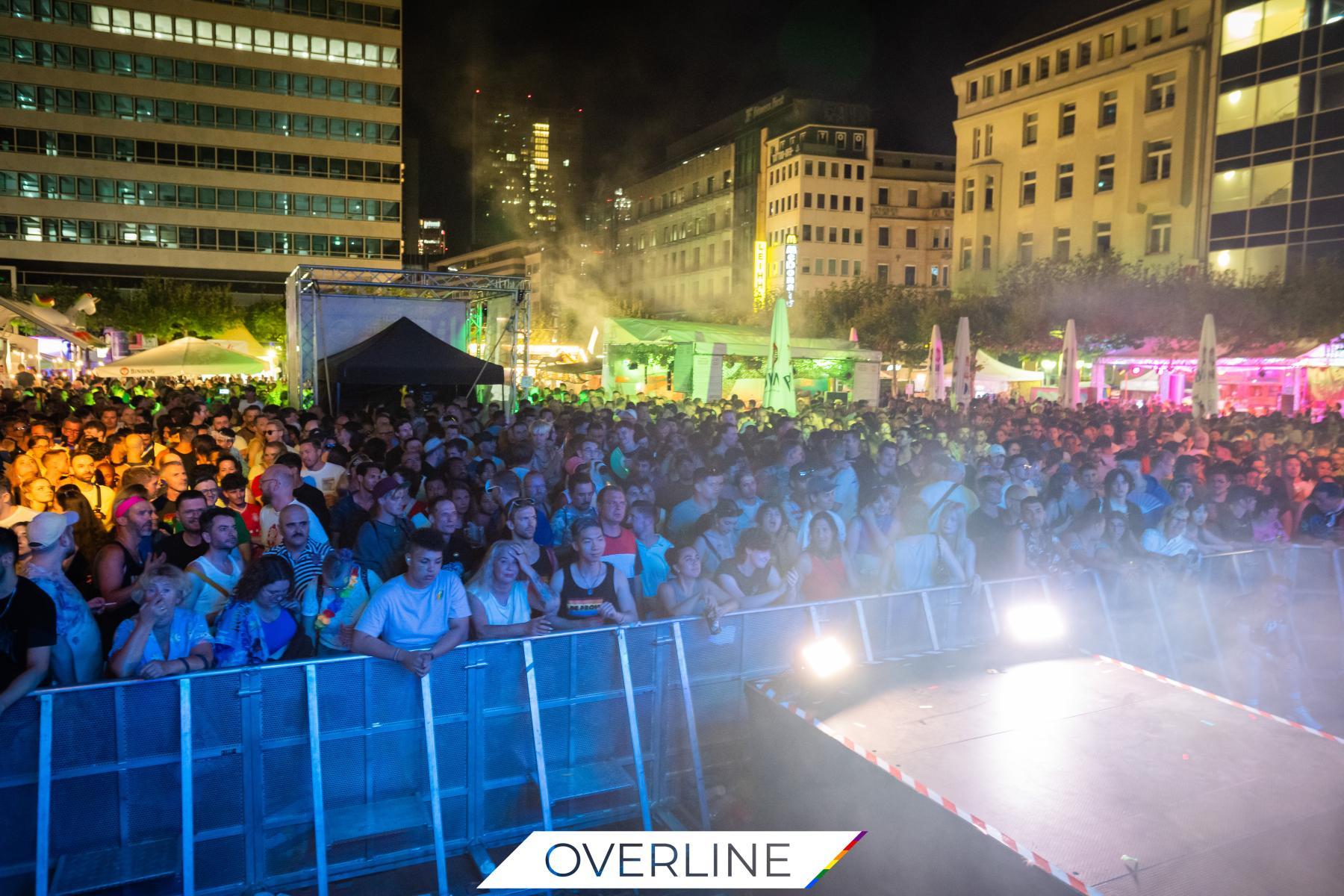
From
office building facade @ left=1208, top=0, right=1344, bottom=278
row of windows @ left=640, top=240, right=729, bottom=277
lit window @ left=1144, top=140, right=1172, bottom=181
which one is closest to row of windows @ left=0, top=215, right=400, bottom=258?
row of windows @ left=640, top=240, right=729, bottom=277

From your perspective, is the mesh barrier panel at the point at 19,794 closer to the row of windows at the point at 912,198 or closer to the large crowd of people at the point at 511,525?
the large crowd of people at the point at 511,525

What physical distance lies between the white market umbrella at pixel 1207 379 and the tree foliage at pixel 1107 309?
10.0m

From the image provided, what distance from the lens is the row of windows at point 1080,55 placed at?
3562cm

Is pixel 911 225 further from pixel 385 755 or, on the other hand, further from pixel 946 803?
pixel 385 755

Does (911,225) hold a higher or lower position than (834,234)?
higher

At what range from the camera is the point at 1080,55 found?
39.6m

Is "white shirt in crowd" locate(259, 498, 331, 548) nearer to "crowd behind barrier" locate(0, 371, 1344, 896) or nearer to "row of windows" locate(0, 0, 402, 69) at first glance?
"crowd behind barrier" locate(0, 371, 1344, 896)

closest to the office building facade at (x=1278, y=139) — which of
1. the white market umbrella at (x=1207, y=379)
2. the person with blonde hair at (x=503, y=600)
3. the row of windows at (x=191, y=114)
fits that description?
the white market umbrella at (x=1207, y=379)

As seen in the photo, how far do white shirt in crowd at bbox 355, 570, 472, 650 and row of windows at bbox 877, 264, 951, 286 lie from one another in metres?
65.0

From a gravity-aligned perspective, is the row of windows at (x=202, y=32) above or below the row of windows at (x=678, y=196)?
above

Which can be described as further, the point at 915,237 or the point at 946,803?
the point at 915,237

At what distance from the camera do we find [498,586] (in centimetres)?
473

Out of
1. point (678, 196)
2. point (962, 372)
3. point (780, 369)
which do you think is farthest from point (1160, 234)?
point (678, 196)

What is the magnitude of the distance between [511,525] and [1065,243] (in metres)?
41.3
